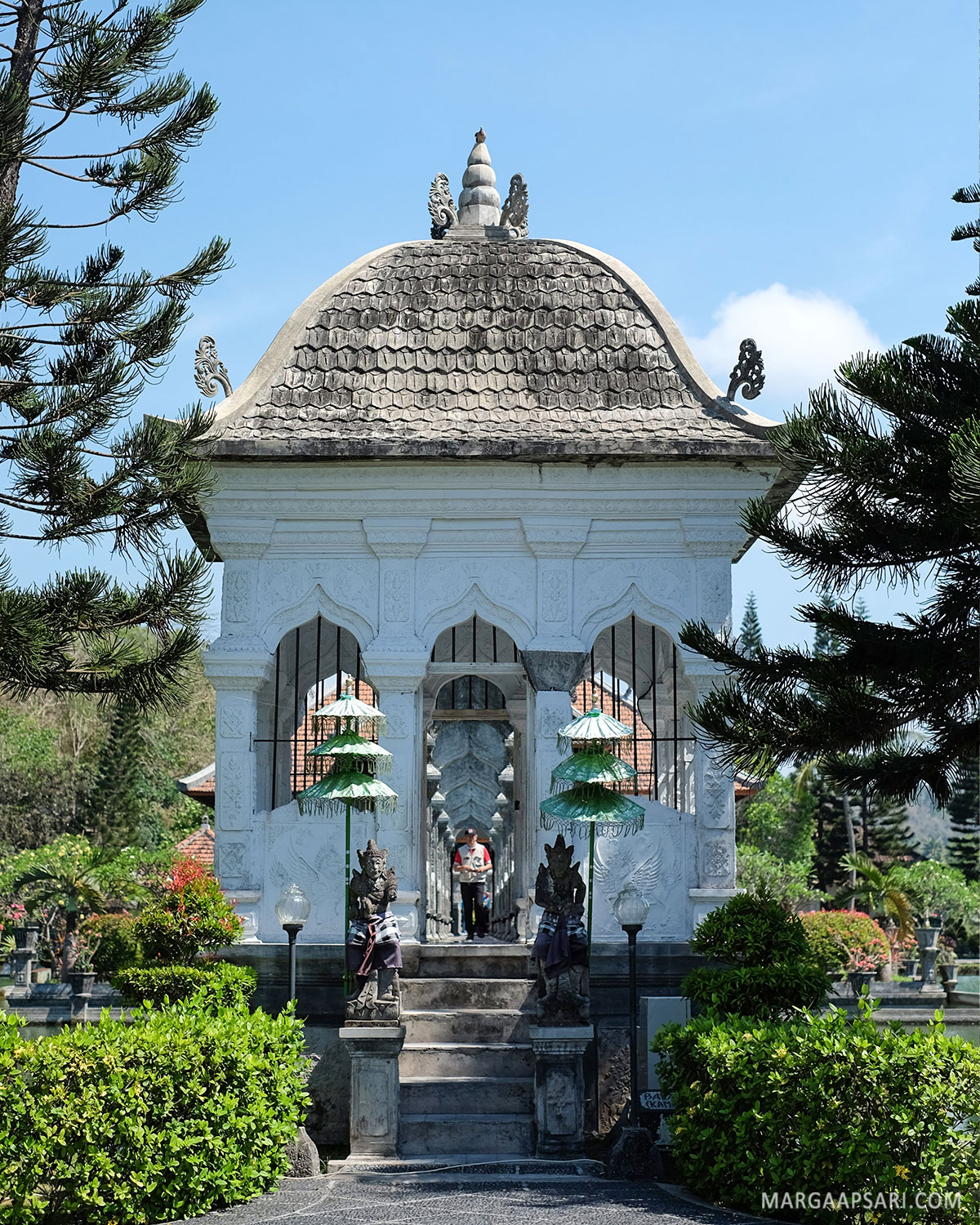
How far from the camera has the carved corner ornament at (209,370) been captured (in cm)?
1179

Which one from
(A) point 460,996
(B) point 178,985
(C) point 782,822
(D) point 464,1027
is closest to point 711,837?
(A) point 460,996

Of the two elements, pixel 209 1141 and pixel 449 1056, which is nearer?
pixel 209 1141

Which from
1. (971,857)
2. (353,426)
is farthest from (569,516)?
(971,857)

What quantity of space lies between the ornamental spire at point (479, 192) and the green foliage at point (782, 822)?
24.3 m

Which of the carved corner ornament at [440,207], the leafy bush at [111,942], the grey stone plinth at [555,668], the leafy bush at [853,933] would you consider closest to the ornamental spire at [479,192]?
the carved corner ornament at [440,207]

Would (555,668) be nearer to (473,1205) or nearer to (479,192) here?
(473,1205)

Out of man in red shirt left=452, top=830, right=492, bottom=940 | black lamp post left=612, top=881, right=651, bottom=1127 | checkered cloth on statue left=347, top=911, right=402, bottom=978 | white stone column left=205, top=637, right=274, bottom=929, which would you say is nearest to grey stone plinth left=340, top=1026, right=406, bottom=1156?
checkered cloth on statue left=347, top=911, right=402, bottom=978

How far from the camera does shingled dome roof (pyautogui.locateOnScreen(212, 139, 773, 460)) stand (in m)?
10.9

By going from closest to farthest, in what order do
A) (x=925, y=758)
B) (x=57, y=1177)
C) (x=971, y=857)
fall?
(x=57, y=1177) → (x=925, y=758) → (x=971, y=857)

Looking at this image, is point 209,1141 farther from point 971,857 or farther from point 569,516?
point 971,857

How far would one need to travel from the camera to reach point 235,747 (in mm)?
10977

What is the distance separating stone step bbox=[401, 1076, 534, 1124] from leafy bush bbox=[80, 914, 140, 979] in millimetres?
2192

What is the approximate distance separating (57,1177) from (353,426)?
627 centimetres

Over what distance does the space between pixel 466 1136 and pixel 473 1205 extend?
5.68ft
